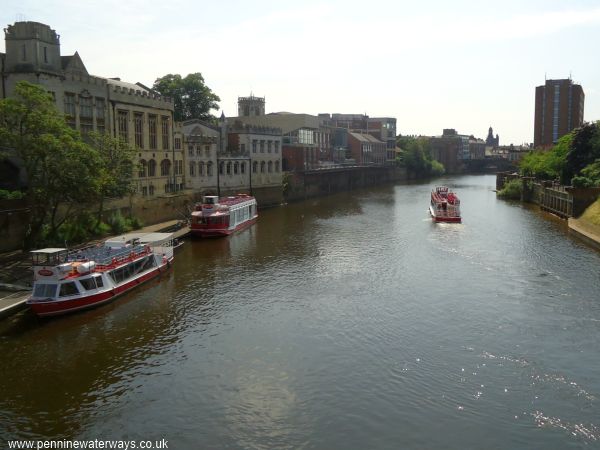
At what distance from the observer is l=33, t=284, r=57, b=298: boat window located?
34844 millimetres

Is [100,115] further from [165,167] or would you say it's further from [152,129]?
[165,167]

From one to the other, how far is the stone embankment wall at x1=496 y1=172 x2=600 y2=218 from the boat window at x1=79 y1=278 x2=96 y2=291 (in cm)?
6473

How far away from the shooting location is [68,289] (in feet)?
118

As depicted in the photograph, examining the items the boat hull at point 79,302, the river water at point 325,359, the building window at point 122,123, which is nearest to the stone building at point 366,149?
the building window at point 122,123

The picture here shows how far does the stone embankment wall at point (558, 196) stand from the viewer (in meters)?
76.8

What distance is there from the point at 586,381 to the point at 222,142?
76.2 metres

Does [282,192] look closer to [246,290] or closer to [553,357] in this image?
[246,290]

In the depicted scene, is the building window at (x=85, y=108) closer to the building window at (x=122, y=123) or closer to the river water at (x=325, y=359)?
the building window at (x=122, y=123)

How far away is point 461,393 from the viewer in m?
26.0

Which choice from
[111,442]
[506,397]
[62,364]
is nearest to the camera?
[111,442]

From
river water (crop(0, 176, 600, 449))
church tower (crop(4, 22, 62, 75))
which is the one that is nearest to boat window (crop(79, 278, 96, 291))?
river water (crop(0, 176, 600, 449))

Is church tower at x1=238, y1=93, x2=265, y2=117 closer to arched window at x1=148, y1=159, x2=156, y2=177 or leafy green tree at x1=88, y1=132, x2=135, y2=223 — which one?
arched window at x1=148, y1=159, x2=156, y2=177

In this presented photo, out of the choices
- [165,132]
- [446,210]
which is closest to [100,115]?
[165,132]

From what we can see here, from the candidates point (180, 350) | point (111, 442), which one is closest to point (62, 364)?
point (180, 350)
